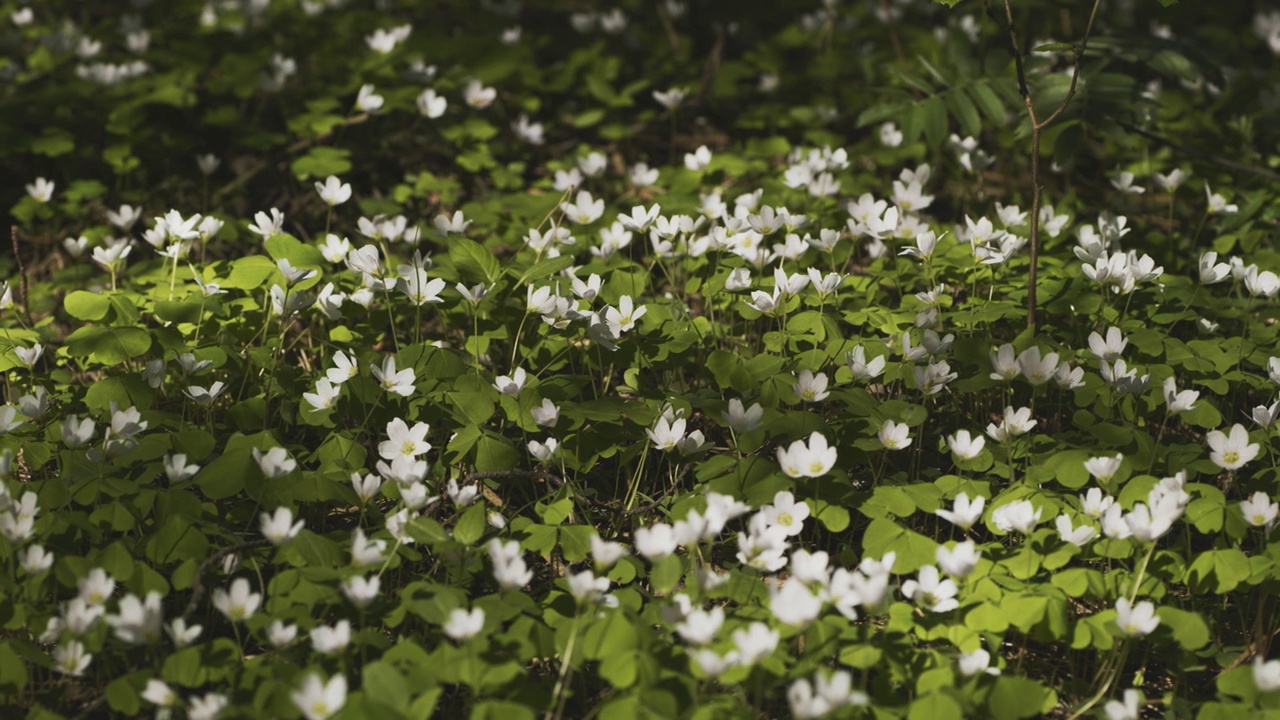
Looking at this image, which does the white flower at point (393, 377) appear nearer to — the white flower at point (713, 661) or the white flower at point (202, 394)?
the white flower at point (202, 394)

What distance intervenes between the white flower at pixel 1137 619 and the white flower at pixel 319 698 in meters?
1.63

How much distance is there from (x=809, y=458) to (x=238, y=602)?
1356 millimetres

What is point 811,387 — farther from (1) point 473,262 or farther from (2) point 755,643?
(1) point 473,262

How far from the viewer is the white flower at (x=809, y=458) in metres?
2.69

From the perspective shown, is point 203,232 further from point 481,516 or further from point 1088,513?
point 1088,513

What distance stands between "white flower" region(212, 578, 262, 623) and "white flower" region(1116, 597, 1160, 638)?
185 centimetres

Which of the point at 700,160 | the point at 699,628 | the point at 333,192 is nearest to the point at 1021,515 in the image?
the point at 699,628

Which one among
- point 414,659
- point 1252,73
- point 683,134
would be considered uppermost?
point 414,659

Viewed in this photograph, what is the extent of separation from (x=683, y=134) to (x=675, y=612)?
407 centimetres

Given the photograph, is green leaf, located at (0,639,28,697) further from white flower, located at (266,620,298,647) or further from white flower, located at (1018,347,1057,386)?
white flower, located at (1018,347,1057,386)

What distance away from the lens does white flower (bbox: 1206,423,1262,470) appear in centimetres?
270


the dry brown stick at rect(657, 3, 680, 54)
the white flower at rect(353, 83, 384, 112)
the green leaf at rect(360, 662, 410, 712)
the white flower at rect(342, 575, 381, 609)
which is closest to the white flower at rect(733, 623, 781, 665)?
the green leaf at rect(360, 662, 410, 712)

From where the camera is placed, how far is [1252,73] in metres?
5.76

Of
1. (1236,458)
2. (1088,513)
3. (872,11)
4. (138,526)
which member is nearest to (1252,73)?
(872,11)
